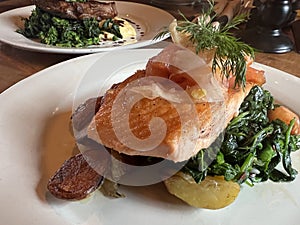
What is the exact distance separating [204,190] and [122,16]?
2107 millimetres

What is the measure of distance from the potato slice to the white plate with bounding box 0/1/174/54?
109 cm

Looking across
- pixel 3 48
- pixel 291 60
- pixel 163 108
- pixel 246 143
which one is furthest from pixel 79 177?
pixel 291 60

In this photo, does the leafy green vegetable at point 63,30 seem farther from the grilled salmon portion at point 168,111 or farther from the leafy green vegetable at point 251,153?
the leafy green vegetable at point 251,153

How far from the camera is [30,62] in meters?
2.27

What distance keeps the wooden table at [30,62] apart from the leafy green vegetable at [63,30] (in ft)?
0.62

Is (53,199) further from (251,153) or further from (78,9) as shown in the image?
(78,9)

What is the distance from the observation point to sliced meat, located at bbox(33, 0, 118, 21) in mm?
2633

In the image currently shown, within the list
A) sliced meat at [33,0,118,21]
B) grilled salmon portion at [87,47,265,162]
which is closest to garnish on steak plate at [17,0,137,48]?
sliced meat at [33,0,118,21]

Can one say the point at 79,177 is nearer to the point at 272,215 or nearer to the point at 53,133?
the point at 53,133

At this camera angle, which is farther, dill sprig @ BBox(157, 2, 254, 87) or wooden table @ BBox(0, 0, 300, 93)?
wooden table @ BBox(0, 0, 300, 93)

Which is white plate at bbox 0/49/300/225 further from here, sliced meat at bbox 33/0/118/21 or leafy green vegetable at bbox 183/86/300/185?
sliced meat at bbox 33/0/118/21

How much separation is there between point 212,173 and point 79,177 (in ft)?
1.33

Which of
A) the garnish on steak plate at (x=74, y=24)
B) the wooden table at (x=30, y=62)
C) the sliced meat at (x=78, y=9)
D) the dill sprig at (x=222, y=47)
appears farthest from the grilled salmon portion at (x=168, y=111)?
the sliced meat at (x=78, y=9)

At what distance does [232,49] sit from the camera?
1351mm
